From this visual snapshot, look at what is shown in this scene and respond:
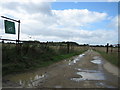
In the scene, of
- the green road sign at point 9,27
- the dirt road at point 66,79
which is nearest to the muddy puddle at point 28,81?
the dirt road at point 66,79

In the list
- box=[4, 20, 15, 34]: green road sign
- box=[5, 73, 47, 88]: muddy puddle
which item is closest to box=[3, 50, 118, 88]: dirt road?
box=[5, 73, 47, 88]: muddy puddle

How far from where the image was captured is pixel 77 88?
6449 millimetres

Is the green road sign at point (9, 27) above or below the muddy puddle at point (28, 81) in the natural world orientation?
above

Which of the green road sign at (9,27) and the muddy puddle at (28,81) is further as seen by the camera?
the green road sign at (9,27)

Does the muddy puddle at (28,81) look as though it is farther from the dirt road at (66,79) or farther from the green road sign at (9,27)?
the green road sign at (9,27)

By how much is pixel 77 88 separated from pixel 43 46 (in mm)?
11549

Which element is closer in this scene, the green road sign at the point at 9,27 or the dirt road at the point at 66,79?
the dirt road at the point at 66,79

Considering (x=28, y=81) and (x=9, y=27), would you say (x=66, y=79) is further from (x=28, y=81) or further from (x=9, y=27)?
(x=9, y=27)

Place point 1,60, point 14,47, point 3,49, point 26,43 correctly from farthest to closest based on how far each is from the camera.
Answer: point 26,43 < point 14,47 < point 3,49 < point 1,60

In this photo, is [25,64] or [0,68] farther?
[25,64]

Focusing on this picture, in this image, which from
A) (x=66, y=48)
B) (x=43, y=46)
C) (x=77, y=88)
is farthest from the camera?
(x=66, y=48)

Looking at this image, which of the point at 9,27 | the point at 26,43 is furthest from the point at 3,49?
the point at 26,43

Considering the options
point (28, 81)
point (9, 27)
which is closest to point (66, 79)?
point (28, 81)

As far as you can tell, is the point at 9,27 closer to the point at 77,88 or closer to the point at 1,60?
the point at 1,60
